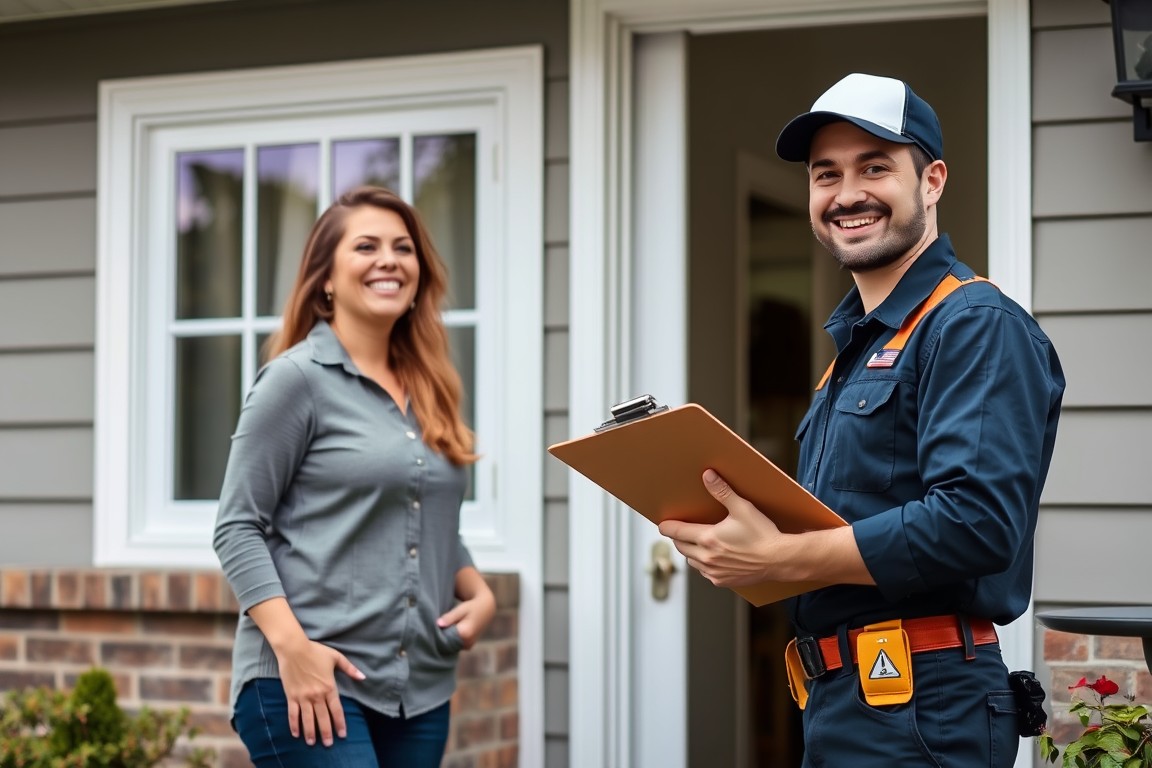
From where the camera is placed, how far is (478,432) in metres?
3.34

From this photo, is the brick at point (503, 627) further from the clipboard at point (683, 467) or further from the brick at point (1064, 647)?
the clipboard at point (683, 467)

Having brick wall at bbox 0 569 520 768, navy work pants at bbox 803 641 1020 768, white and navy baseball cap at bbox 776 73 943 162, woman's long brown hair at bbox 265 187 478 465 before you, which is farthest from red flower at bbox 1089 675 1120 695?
brick wall at bbox 0 569 520 768

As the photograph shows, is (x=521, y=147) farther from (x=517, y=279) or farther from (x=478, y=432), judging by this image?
(x=478, y=432)

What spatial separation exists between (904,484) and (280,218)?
2.30 m

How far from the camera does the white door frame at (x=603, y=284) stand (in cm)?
318

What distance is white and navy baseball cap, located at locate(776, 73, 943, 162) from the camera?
1.71 m

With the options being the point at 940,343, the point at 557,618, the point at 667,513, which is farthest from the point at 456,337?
the point at 940,343

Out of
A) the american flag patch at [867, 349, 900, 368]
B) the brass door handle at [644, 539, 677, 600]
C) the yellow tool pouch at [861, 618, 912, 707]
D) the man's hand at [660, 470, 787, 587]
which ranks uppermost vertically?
the american flag patch at [867, 349, 900, 368]

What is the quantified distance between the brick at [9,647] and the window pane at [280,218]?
1.03m

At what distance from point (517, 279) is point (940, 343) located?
176 centimetres

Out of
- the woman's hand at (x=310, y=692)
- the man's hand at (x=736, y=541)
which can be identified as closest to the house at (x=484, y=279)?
the woman's hand at (x=310, y=692)

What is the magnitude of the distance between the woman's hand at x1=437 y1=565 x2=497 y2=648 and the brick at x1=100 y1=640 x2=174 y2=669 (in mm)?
979

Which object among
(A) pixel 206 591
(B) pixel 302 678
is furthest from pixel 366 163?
(B) pixel 302 678

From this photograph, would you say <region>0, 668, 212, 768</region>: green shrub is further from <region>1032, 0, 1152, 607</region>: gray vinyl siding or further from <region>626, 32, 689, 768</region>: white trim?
<region>1032, 0, 1152, 607</region>: gray vinyl siding
